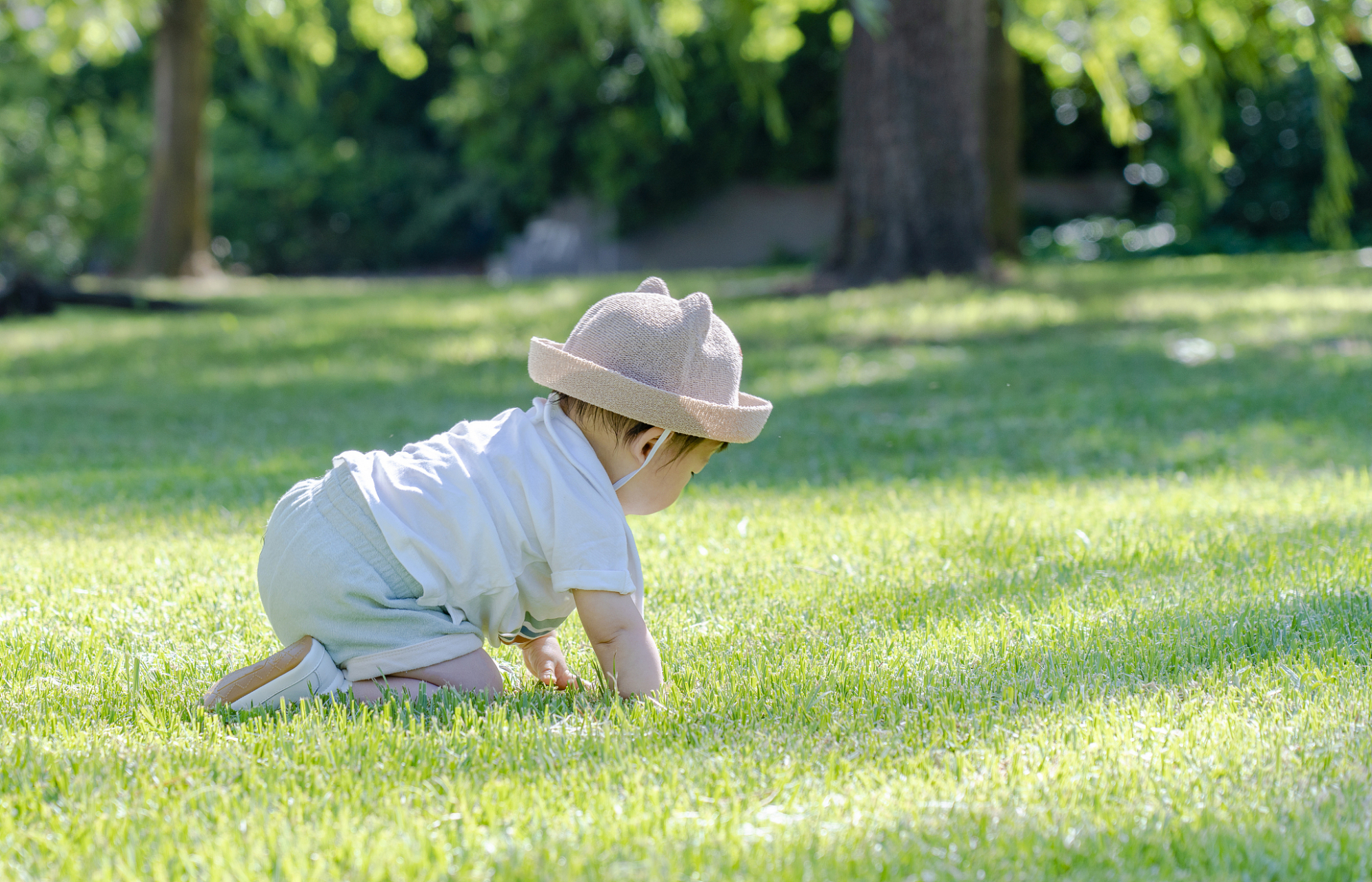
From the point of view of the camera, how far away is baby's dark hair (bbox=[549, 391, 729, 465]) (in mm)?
2590

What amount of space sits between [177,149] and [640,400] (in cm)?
1858

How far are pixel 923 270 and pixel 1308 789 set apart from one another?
970 centimetres

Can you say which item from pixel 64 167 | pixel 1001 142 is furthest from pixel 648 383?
Result: pixel 64 167

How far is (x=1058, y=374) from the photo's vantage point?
26.1ft

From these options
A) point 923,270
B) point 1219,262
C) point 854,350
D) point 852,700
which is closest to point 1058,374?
point 854,350

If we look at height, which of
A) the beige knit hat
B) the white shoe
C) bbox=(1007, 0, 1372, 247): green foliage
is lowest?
the white shoe

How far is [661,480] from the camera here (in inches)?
105

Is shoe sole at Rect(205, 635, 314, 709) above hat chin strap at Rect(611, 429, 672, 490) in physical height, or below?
below

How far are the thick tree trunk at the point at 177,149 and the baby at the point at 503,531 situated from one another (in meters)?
18.1

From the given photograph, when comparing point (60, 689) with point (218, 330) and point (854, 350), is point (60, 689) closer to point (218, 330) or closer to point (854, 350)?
point (854, 350)

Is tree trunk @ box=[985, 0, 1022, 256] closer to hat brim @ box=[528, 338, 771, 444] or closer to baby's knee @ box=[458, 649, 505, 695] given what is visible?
hat brim @ box=[528, 338, 771, 444]

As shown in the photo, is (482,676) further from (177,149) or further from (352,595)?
(177,149)

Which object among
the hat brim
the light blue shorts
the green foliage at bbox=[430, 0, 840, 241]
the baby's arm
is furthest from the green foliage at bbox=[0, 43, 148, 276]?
the baby's arm

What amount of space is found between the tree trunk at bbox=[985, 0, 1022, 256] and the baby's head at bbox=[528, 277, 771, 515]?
13.2 m
